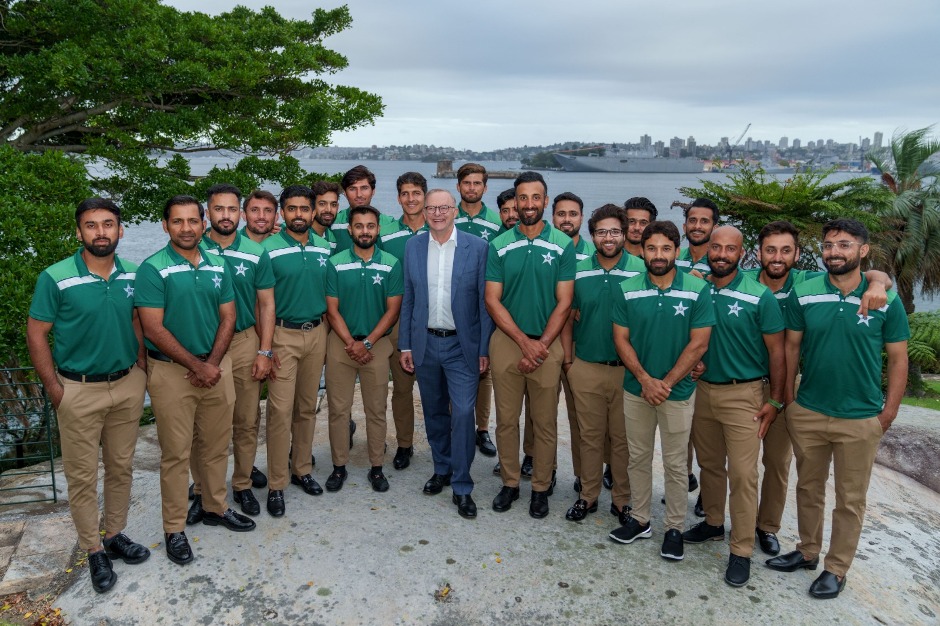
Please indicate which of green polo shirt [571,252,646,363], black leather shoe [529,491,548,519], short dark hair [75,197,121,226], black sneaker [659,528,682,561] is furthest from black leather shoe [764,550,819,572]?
short dark hair [75,197,121,226]

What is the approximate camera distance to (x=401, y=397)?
6684 mm

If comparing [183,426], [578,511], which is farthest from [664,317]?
[183,426]

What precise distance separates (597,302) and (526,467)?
6.75 feet

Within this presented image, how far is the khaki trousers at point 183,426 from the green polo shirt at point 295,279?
0.77 m

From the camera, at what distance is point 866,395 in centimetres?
461

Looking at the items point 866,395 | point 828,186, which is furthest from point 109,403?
point 828,186

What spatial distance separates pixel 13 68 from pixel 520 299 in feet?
28.7

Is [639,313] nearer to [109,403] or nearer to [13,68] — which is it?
[109,403]

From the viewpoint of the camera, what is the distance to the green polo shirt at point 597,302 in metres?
5.45

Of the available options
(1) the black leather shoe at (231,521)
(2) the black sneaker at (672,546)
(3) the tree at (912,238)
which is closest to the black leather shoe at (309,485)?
(1) the black leather shoe at (231,521)

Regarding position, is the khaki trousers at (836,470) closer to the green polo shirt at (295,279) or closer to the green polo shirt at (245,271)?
the green polo shirt at (295,279)

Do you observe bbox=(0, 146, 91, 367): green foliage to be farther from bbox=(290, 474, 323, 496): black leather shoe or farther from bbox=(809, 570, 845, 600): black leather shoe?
bbox=(809, 570, 845, 600): black leather shoe

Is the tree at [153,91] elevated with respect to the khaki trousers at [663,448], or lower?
elevated

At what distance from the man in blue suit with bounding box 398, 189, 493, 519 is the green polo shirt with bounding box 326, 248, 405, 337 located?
0.86ft
